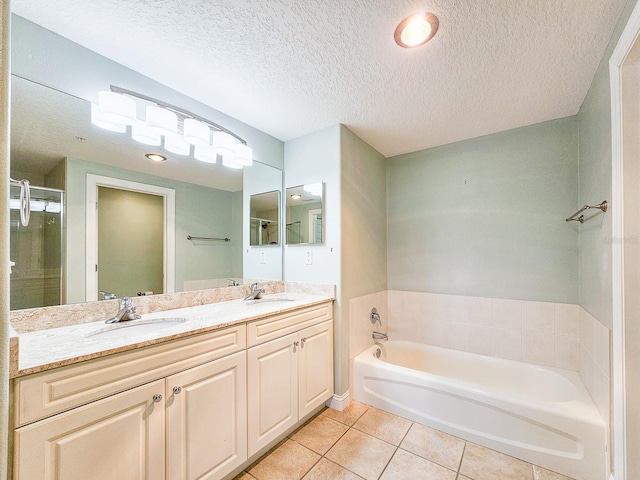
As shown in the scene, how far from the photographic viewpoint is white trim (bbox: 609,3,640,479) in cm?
118

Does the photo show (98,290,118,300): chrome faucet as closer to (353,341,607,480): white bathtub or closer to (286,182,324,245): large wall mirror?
(286,182,324,245): large wall mirror

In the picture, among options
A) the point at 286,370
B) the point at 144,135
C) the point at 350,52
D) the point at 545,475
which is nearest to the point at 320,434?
the point at 286,370

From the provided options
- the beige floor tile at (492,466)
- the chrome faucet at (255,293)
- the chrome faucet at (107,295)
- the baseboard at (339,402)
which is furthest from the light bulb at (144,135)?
the beige floor tile at (492,466)

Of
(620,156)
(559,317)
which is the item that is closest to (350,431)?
(559,317)

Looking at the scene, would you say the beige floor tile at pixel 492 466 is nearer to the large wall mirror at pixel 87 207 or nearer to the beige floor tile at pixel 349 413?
the beige floor tile at pixel 349 413

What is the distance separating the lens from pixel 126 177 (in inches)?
60.9

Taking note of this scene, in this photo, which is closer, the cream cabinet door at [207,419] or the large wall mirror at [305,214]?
the cream cabinet door at [207,419]

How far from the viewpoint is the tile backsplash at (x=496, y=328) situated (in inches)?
68.3

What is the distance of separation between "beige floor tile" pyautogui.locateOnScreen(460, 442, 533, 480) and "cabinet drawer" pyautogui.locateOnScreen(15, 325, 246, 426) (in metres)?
1.57

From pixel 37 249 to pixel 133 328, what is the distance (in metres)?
0.56

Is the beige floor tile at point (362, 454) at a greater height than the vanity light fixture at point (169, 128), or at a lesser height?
lesser

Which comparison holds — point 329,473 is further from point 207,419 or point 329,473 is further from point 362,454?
point 207,419

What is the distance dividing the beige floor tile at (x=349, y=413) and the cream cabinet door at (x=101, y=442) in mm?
1247

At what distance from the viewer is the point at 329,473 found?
4.84 ft
